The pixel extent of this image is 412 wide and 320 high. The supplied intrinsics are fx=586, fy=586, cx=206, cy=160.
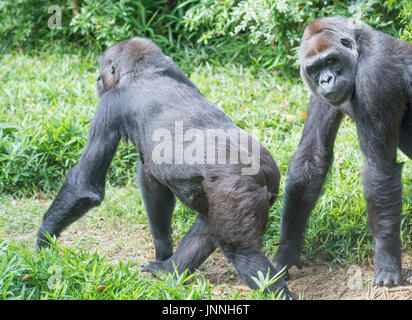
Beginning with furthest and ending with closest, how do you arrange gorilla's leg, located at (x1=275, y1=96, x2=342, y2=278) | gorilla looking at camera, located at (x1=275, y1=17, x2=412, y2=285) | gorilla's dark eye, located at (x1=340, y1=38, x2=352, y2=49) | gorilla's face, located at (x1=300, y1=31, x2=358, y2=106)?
gorilla's leg, located at (x1=275, y1=96, x2=342, y2=278) → gorilla's dark eye, located at (x1=340, y1=38, x2=352, y2=49) → gorilla's face, located at (x1=300, y1=31, x2=358, y2=106) → gorilla looking at camera, located at (x1=275, y1=17, x2=412, y2=285)

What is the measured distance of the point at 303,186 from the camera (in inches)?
172

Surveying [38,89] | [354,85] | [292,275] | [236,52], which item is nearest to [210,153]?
Answer: [354,85]

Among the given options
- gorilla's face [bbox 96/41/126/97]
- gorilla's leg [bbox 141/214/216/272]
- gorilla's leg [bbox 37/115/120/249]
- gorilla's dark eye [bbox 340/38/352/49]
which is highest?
gorilla's dark eye [bbox 340/38/352/49]

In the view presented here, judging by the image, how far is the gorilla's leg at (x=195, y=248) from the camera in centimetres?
398

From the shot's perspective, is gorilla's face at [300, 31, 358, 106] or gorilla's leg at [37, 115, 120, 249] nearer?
gorilla's face at [300, 31, 358, 106]

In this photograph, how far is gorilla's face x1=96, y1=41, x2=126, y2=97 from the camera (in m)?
4.37

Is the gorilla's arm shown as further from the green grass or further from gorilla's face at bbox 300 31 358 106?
gorilla's face at bbox 300 31 358 106

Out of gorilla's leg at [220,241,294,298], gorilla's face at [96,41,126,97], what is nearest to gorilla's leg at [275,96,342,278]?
gorilla's leg at [220,241,294,298]

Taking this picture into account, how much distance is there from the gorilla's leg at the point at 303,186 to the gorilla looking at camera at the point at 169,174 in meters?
0.53

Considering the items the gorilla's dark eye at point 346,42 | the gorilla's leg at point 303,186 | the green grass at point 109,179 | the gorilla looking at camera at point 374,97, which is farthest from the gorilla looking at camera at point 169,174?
the gorilla's dark eye at point 346,42

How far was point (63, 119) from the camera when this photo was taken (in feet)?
20.4

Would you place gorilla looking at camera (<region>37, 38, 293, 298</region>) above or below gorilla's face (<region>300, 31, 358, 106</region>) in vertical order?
below

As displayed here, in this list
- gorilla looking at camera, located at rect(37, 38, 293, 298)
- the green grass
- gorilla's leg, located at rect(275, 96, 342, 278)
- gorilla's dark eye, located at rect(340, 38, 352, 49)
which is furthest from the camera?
gorilla's leg, located at rect(275, 96, 342, 278)

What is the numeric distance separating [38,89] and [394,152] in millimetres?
4669
